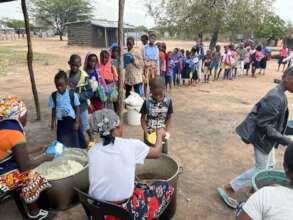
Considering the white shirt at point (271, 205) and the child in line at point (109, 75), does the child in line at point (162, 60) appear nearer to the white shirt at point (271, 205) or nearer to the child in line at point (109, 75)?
the child in line at point (109, 75)

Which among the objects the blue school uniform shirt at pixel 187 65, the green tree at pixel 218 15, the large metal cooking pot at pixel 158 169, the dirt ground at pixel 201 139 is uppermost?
the green tree at pixel 218 15

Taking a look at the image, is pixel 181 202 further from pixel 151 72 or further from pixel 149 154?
pixel 151 72

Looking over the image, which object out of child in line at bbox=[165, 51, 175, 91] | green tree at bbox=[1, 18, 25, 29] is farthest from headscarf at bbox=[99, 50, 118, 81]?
green tree at bbox=[1, 18, 25, 29]

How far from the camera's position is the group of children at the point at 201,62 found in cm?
883

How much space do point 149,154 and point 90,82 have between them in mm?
2378

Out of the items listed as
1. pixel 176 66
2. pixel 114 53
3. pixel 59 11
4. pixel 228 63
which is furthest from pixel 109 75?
pixel 59 11

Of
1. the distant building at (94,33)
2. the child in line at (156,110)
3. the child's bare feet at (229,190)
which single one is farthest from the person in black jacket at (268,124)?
the distant building at (94,33)

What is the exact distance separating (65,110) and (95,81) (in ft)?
3.01

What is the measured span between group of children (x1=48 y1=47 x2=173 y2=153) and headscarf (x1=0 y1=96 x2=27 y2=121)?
4.06 feet

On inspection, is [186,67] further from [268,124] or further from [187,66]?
[268,124]

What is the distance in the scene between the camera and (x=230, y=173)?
3.66m

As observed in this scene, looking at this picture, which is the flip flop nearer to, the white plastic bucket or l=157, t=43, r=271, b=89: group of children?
the white plastic bucket

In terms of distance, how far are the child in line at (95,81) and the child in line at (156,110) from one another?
130cm

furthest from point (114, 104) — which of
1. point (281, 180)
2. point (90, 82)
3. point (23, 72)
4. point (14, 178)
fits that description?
point (23, 72)
